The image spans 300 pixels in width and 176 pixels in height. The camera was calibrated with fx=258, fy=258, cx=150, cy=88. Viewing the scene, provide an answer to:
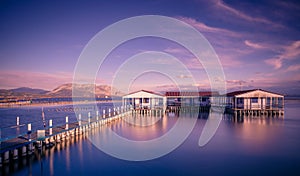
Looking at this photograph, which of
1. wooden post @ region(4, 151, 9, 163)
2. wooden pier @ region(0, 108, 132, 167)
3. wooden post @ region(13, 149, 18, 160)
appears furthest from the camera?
Result: wooden post @ region(13, 149, 18, 160)

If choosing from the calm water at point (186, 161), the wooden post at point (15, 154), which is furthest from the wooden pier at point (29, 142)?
the calm water at point (186, 161)

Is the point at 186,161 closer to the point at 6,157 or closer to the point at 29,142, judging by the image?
the point at 29,142

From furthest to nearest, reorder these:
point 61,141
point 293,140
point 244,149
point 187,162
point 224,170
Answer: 1. point 293,140
2. point 61,141
3. point 244,149
4. point 187,162
5. point 224,170

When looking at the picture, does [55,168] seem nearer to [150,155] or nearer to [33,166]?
[33,166]

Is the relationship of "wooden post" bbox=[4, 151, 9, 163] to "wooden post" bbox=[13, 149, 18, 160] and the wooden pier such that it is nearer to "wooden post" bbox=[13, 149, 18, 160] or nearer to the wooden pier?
the wooden pier

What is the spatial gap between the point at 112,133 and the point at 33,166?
30.0 ft

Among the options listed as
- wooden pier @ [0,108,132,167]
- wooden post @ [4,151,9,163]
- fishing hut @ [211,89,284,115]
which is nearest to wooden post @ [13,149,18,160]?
wooden pier @ [0,108,132,167]

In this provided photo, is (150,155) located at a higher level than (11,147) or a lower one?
lower

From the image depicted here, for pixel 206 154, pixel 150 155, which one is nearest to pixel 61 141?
pixel 150 155

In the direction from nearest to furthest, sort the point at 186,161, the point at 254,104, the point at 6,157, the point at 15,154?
Result: the point at 6,157, the point at 15,154, the point at 186,161, the point at 254,104

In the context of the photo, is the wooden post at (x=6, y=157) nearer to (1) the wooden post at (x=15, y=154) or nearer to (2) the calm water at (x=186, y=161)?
(2) the calm water at (x=186, y=161)

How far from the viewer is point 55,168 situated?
412 inches

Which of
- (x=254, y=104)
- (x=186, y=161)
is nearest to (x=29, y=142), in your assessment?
(x=186, y=161)

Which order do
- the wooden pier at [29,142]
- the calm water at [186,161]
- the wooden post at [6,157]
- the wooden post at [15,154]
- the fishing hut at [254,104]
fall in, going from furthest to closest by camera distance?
the fishing hut at [254,104], the wooden post at [15,154], the wooden pier at [29,142], the calm water at [186,161], the wooden post at [6,157]
